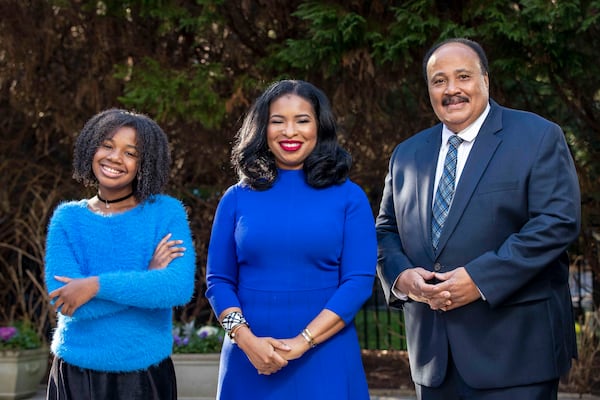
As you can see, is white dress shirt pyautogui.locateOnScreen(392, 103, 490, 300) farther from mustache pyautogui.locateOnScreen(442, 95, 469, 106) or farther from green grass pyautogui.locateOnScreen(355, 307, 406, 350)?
green grass pyautogui.locateOnScreen(355, 307, 406, 350)

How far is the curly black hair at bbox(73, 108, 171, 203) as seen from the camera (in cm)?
305

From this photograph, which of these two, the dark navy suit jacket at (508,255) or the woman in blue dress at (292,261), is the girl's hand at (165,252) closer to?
the woman in blue dress at (292,261)

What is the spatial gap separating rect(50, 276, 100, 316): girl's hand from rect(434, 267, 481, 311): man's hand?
130 cm

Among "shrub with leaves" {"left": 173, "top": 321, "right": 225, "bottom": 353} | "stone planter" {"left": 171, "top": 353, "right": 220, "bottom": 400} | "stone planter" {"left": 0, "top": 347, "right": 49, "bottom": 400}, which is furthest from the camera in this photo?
"stone planter" {"left": 0, "top": 347, "right": 49, "bottom": 400}

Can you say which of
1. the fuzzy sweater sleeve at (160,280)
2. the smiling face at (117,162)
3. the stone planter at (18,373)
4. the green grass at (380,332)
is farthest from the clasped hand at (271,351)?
the green grass at (380,332)

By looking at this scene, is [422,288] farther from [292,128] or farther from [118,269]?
[118,269]

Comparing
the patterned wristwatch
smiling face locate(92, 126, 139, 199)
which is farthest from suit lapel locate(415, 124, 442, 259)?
smiling face locate(92, 126, 139, 199)

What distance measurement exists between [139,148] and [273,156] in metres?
0.54

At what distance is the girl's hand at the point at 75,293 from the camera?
2.80 m

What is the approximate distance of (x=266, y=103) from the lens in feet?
9.86

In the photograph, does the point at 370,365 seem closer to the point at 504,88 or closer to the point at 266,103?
the point at 504,88

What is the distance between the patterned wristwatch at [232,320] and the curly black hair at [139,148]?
61cm

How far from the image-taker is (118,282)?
2814mm

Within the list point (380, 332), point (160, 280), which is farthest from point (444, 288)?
point (380, 332)
